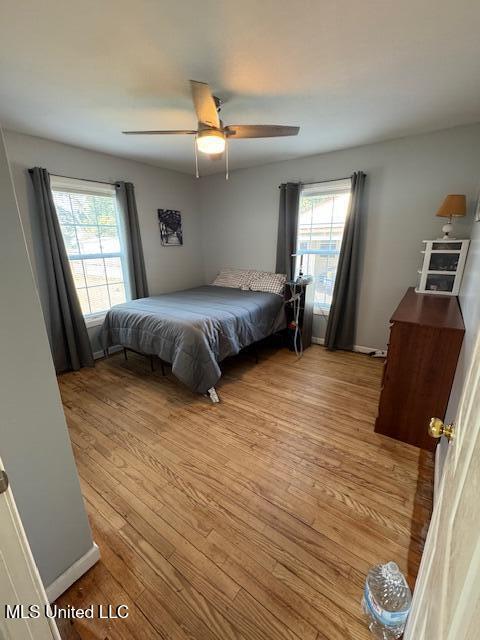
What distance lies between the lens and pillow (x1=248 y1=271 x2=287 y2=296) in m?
3.73

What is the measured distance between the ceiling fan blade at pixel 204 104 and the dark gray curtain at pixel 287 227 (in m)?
1.84

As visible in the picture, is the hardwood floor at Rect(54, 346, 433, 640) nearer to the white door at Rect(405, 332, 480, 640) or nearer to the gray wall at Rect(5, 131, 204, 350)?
the white door at Rect(405, 332, 480, 640)

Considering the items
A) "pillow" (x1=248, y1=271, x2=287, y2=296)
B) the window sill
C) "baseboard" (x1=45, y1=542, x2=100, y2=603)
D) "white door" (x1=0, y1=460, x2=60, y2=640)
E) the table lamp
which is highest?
the table lamp

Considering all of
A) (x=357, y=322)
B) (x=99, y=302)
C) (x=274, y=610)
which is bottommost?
(x=274, y=610)

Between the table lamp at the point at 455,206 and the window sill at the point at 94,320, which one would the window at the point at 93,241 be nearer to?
the window sill at the point at 94,320

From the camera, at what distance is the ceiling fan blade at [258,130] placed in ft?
6.42

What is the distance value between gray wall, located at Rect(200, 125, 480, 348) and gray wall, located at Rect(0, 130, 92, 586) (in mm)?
2811

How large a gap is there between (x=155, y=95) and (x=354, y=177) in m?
2.25

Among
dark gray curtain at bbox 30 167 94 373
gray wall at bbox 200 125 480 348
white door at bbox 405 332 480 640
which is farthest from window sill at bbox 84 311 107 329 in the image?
white door at bbox 405 332 480 640

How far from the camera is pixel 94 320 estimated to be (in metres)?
3.46

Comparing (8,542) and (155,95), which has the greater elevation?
(155,95)

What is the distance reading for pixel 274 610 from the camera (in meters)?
1.09

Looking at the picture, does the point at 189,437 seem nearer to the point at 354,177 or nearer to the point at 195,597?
the point at 195,597

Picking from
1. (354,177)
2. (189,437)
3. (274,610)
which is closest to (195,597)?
(274,610)
